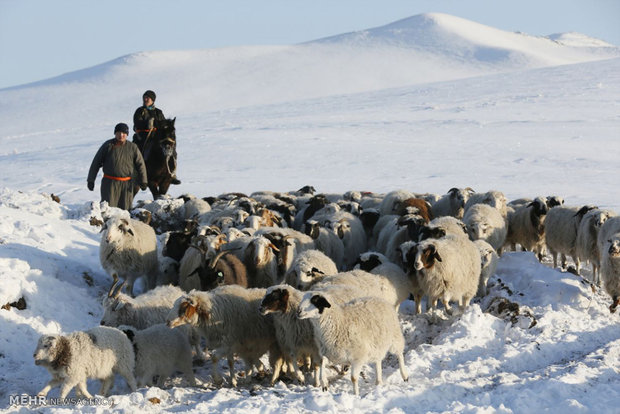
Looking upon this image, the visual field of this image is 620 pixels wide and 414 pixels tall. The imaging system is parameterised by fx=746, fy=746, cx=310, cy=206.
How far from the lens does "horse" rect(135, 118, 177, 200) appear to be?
17875 mm

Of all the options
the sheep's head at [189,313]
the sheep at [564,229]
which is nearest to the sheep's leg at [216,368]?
the sheep's head at [189,313]

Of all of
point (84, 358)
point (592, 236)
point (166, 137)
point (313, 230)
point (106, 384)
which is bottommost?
point (592, 236)

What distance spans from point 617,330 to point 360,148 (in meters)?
27.8

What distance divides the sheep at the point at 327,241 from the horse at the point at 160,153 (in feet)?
18.9

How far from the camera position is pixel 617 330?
Result: 10875 millimetres

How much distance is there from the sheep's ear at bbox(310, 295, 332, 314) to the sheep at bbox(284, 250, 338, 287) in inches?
77.6

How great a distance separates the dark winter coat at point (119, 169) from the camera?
14562 mm

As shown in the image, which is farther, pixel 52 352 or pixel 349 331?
pixel 349 331

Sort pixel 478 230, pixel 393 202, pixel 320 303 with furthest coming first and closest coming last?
pixel 393 202, pixel 478 230, pixel 320 303

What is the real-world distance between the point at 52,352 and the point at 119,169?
714 centimetres

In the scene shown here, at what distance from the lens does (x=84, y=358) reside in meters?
Answer: 8.12

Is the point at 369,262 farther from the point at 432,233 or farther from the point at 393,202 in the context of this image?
the point at 393,202

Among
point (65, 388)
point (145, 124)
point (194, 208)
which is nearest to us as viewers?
point (65, 388)

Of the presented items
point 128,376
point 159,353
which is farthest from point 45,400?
point 159,353
